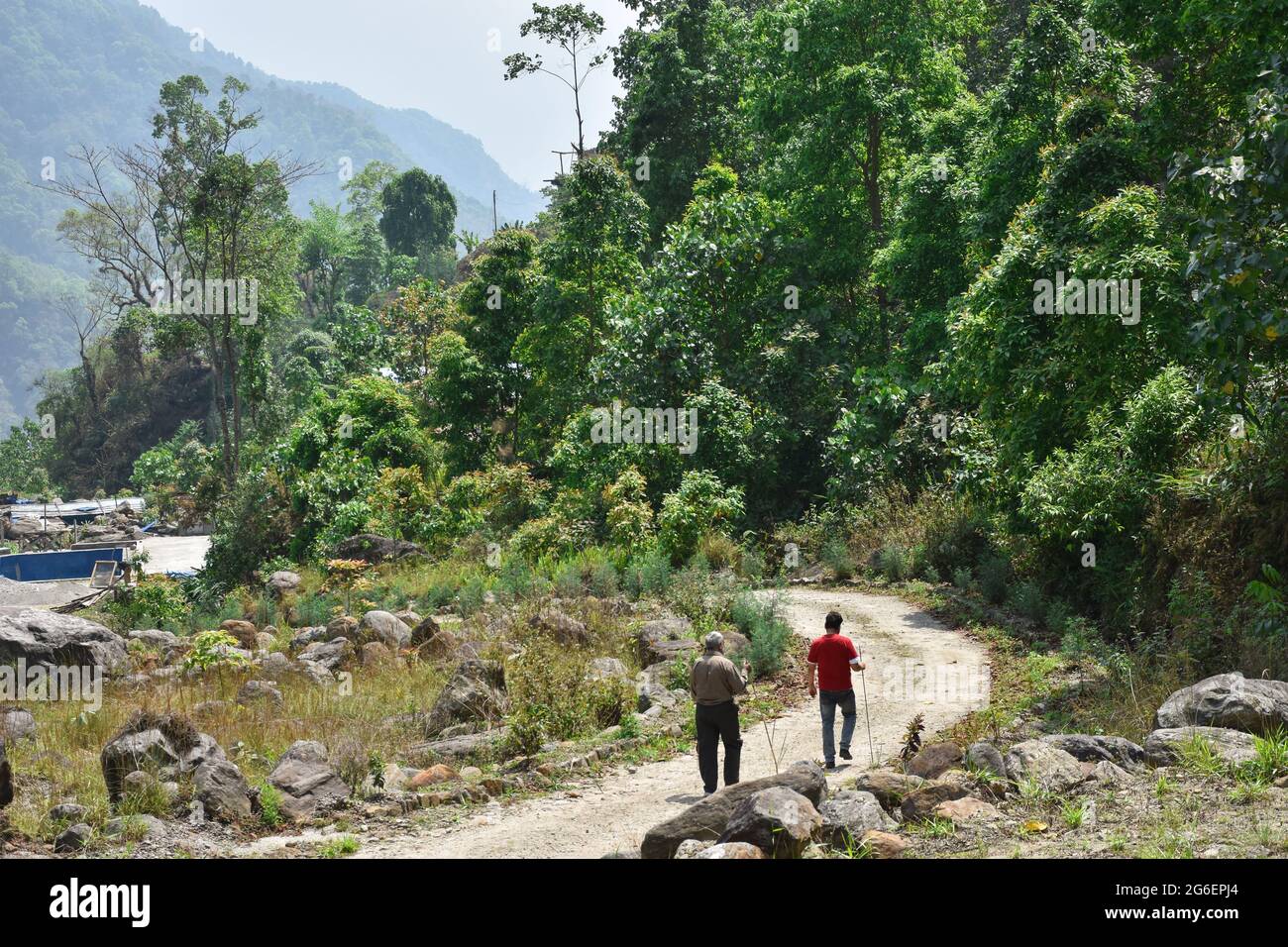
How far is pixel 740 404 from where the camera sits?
22.5m

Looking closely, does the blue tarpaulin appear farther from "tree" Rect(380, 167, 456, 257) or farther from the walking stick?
"tree" Rect(380, 167, 456, 257)

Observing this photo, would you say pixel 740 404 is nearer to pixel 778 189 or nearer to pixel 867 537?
pixel 867 537

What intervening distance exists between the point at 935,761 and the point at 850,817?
1.85 metres

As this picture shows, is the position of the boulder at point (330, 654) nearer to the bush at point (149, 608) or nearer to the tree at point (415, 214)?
the bush at point (149, 608)

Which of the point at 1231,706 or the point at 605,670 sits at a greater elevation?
the point at 1231,706

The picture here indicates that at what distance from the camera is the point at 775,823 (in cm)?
610

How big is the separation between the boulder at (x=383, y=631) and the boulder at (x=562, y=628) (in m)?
2.25

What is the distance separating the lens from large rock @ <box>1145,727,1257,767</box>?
7.11 m

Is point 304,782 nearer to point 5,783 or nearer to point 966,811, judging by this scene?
point 5,783

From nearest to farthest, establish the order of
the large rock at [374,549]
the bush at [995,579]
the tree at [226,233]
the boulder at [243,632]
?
the bush at [995,579], the boulder at [243,632], the large rock at [374,549], the tree at [226,233]

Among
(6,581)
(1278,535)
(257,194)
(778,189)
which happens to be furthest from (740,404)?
(257,194)

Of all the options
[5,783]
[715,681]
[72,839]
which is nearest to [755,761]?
[715,681]

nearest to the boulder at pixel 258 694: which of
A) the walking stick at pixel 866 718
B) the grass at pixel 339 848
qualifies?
the grass at pixel 339 848

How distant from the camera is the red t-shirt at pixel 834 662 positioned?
9305mm
